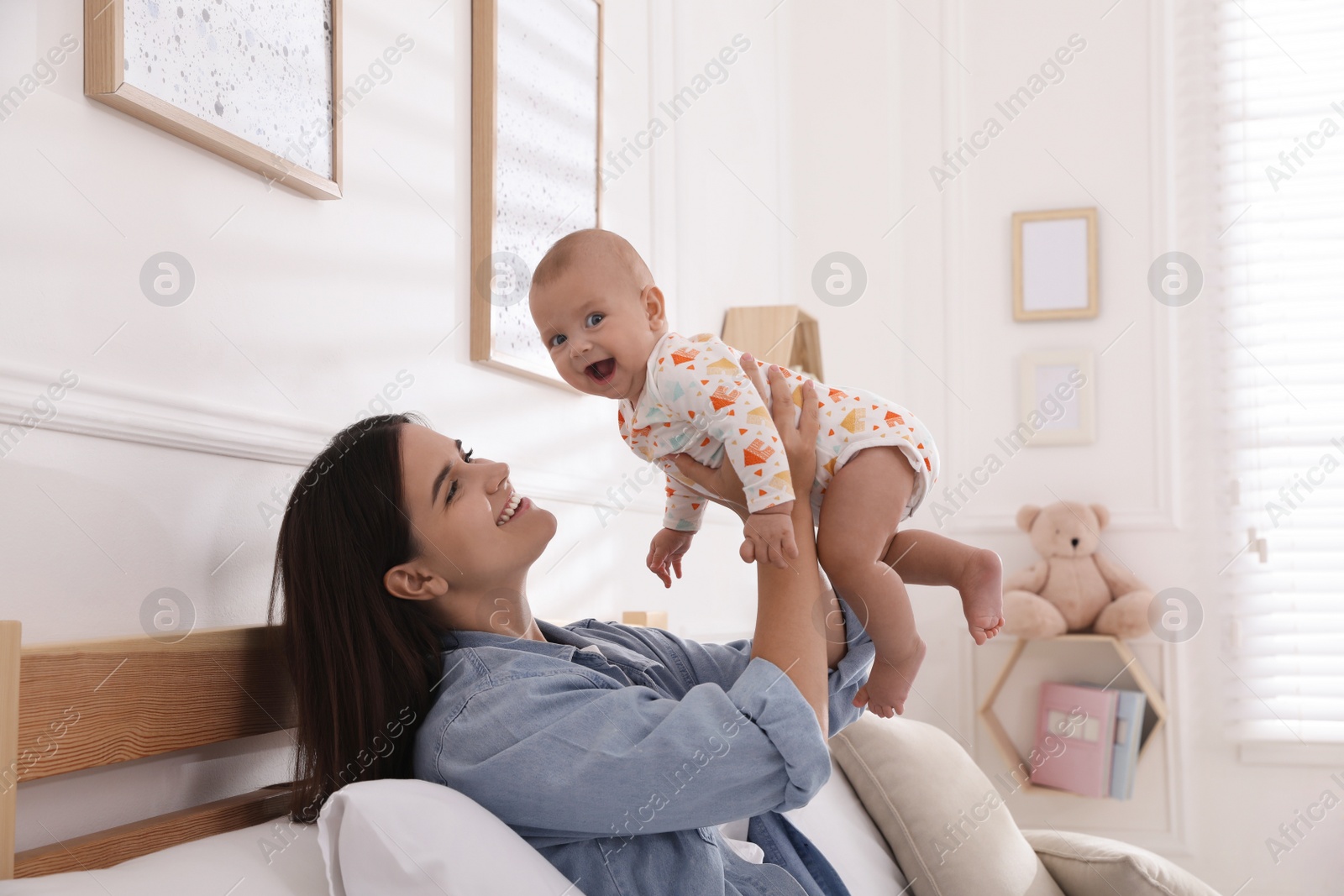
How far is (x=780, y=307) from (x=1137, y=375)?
1413 mm

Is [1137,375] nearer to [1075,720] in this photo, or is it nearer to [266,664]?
[1075,720]

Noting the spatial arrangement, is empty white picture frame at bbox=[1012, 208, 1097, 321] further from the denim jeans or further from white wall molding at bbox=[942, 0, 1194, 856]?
the denim jeans

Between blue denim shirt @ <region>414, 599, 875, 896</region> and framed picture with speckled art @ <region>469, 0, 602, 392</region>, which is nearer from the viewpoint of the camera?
blue denim shirt @ <region>414, 599, 875, 896</region>

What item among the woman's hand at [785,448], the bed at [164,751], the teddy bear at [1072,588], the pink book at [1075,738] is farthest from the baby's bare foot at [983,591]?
the pink book at [1075,738]

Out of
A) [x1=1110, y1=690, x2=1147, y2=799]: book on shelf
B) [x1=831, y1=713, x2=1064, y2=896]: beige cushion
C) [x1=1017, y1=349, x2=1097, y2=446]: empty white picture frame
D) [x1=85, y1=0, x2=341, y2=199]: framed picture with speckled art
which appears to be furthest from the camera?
[x1=1017, y1=349, x2=1097, y2=446]: empty white picture frame

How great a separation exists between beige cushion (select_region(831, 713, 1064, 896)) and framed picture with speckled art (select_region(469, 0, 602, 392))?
94 cm

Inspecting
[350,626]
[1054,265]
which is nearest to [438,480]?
[350,626]

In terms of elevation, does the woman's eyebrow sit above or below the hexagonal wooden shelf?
above

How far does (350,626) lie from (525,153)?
1107 millimetres

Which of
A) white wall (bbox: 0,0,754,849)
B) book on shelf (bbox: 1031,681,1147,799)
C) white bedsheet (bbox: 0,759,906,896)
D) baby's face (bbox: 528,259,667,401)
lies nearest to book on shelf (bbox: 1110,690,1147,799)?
book on shelf (bbox: 1031,681,1147,799)

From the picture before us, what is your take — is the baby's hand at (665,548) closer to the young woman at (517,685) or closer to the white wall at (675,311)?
the young woman at (517,685)

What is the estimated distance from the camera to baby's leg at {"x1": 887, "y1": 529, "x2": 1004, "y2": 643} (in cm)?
134

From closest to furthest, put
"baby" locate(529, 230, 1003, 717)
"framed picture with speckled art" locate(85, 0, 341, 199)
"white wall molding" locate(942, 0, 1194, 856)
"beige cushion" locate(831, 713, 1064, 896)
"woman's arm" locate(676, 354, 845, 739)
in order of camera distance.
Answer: "framed picture with speckled art" locate(85, 0, 341, 199), "woman's arm" locate(676, 354, 845, 739), "baby" locate(529, 230, 1003, 717), "beige cushion" locate(831, 713, 1064, 896), "white wall molding" locate(942, 0, 1194, 856)

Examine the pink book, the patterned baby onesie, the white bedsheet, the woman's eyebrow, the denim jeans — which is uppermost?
the patterned baby onesie
